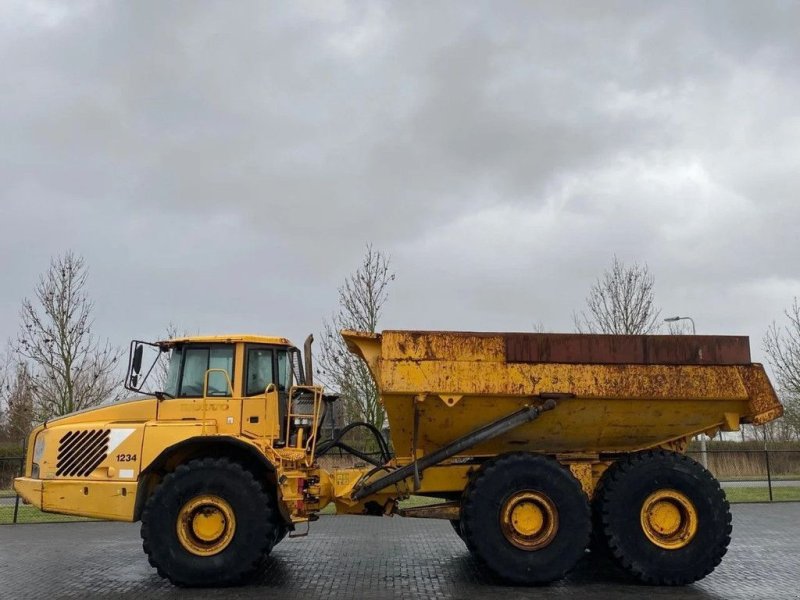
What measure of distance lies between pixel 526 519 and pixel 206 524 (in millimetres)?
3510

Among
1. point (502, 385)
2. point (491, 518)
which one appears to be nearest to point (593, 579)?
point (491, 518)

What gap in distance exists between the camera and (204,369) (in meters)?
8.01

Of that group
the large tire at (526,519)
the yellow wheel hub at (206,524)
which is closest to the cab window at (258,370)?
the yellow wheel hub at (206,524)

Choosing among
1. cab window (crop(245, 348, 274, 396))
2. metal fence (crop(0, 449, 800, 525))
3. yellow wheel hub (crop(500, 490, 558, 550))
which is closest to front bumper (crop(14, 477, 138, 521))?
cab window (crop(245, 348, 274, 396))

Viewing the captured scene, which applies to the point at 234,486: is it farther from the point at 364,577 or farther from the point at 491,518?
the point at 491,518

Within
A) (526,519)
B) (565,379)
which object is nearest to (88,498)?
(526,519)

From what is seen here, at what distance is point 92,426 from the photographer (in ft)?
25.3

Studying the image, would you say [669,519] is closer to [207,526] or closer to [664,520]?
[664,520]

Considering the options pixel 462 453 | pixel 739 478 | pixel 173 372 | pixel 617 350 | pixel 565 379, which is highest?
pixel 617 350

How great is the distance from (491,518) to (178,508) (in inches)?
134

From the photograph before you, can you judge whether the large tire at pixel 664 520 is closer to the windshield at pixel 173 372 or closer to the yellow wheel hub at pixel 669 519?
the yellow wheel hub at pixel 669 519

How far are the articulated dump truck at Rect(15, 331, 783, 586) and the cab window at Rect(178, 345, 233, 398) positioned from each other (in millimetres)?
14

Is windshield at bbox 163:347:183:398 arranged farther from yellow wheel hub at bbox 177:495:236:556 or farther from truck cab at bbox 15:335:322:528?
yellow wheel hub at bbox 177:495:236:556

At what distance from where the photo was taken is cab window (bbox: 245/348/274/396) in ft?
26.2
